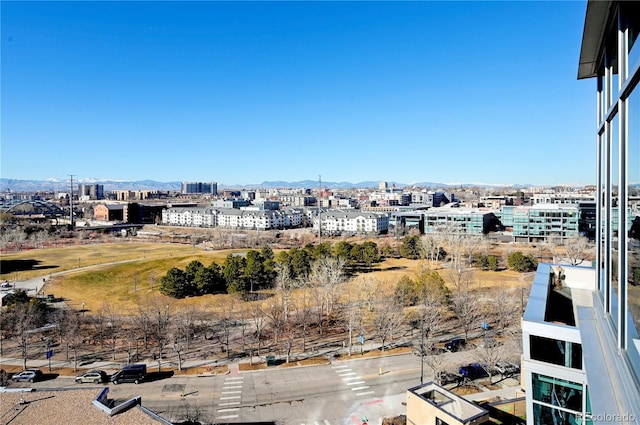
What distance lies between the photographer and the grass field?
2412cm

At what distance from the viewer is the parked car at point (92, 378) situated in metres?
14.2

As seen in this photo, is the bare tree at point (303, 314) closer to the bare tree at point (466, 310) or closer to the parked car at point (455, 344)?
the parked car at point (455, 344)

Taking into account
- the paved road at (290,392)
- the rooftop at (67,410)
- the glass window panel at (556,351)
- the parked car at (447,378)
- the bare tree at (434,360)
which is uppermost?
the glass window panel at (556,351)

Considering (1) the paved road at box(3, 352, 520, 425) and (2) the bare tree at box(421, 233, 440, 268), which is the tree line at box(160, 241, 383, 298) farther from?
(1) the paved road at box(3, 352, 520, 425)

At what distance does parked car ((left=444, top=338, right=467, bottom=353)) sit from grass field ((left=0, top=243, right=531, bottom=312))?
324 inches

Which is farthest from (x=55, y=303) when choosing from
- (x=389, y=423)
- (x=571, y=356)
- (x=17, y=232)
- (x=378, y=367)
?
(x=17, y=232)

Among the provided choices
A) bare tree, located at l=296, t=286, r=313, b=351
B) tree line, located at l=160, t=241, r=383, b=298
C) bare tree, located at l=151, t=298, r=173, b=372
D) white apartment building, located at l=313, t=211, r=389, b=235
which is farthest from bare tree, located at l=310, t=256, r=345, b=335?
white apartment building, located at l=313, t=211, r=389, b=235

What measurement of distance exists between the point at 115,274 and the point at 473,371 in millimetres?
24314

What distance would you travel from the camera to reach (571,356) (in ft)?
14.5

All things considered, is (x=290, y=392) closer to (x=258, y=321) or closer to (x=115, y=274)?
(x=258, y=321)

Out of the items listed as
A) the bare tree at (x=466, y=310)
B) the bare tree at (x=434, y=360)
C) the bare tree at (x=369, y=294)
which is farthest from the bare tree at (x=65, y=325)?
the bare tree at (x=466, y=310)

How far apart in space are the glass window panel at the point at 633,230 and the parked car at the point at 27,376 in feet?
56.6

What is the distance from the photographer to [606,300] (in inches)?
140

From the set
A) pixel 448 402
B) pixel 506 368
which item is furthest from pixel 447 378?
pixel 448 402
